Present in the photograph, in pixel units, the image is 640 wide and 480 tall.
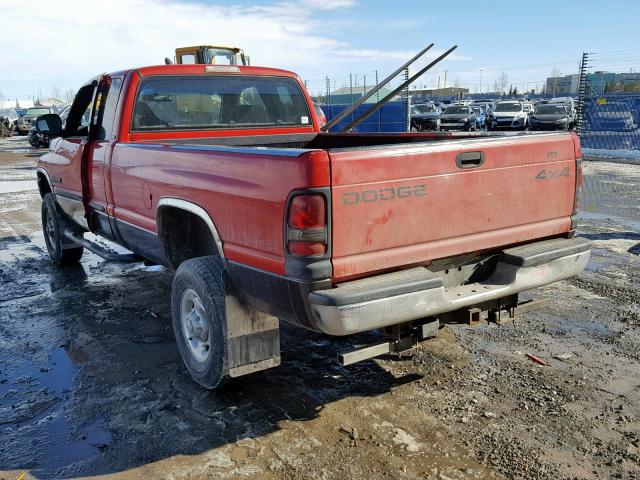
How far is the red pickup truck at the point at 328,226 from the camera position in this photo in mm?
2926

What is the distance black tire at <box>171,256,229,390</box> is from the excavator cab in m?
14.9

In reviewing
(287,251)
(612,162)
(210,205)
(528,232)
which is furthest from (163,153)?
(612,162)

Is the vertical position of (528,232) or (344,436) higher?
(528,232)

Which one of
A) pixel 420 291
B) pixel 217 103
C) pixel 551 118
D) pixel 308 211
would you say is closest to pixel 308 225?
pixel 308 211

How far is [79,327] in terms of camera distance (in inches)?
206

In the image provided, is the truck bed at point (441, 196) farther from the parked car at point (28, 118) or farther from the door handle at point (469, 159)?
the parked car at point (28, 118)

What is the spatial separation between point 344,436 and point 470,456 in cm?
70

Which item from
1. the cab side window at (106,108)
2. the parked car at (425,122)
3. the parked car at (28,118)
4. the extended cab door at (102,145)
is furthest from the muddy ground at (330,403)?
the parked car at (28,118)

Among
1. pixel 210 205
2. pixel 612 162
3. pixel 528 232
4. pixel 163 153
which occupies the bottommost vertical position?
pixel 612 162

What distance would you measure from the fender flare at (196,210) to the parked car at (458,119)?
28146 millimetres

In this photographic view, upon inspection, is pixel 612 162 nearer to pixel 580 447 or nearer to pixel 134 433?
pixel 580 447

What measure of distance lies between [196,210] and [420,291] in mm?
1492

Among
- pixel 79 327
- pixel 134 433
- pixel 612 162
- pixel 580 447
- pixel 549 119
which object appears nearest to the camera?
pixel 580 447

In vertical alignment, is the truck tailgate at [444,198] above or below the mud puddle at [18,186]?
above
